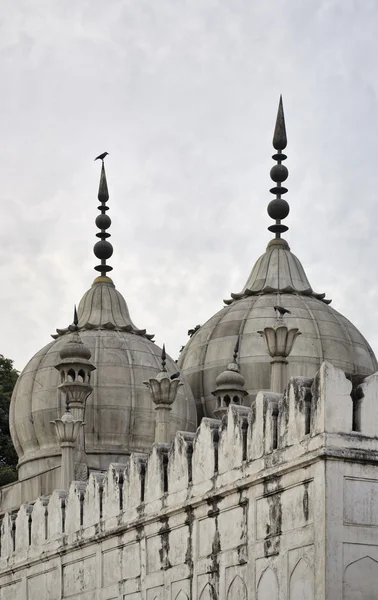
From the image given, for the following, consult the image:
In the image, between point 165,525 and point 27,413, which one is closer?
point 165,525

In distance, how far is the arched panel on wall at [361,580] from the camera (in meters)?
21.6

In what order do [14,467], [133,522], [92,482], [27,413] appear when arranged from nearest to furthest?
[133,522]
[92,482]
[27,413]
[14,467]

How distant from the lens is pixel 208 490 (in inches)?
995

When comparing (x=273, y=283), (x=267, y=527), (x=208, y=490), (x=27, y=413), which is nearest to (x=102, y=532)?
(x=208, y=490)

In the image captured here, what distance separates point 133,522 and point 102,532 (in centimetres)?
134

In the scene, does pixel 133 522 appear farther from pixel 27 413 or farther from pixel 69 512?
pixel 27 413

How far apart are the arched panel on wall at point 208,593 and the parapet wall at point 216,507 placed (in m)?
0.03

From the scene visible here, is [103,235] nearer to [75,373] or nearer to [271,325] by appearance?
[271,325]

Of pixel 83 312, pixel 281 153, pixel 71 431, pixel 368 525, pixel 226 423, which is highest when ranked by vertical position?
pixel 281 153

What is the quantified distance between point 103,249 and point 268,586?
3265 cm

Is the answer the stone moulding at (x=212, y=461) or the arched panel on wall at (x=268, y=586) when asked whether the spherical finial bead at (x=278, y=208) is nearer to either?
the stone moulding at (x=212, y=461)

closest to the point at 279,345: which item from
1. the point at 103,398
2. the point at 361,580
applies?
the point at 103,398

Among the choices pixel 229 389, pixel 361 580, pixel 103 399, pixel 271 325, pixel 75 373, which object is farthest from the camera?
pixel 271 325

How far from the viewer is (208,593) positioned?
2512 cm
